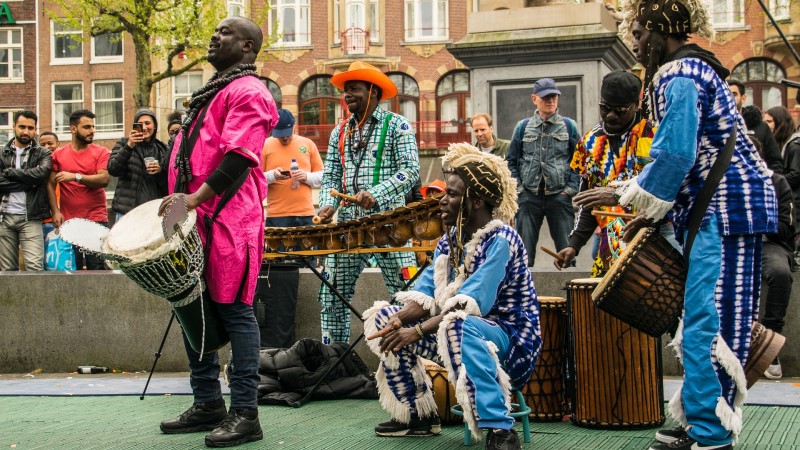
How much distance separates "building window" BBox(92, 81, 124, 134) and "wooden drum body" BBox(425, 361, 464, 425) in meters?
40.9

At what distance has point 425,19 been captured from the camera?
45125 mm

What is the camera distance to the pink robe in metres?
5.81

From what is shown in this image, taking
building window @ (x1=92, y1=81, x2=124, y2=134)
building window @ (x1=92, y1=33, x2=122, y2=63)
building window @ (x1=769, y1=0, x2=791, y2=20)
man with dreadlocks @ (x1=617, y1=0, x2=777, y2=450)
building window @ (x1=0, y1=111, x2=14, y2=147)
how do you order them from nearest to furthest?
man with dreadlocks @ (x1=617, y1=0, x2=777, y2=450), building window @ (x1=769, y1=0, x2=791, y2=20), building window @ (x1=92, y1=81, x2=124, y2=134), building window @ (x1=0, y1=111, x2=14, y2=147), building window @ (x1=92, y1=33, x2=122, y2=63)

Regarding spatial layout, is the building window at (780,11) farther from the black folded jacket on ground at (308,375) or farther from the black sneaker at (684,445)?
the black sneaker at (684,445)

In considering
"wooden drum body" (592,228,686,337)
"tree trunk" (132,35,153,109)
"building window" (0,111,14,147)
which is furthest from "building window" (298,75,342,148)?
"wooden drum body" (592,228,686,337)

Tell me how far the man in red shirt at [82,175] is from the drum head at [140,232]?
570cm

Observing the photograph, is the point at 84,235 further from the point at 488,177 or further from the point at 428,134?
the point at 428,134

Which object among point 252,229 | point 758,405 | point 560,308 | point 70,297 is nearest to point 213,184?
point 252,229

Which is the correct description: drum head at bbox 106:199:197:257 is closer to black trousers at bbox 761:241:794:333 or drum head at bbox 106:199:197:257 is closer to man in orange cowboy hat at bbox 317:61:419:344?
man in orange cowboy hat at bbox 317:61:419:344

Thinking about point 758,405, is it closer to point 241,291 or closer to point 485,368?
point 485,368

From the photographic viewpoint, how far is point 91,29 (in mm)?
32750

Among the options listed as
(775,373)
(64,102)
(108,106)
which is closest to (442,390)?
(775,373)

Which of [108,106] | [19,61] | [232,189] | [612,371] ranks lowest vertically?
[612,371]

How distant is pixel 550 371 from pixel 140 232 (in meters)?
2.59
